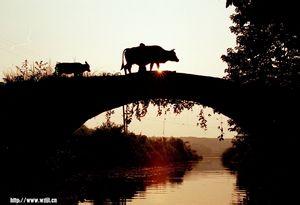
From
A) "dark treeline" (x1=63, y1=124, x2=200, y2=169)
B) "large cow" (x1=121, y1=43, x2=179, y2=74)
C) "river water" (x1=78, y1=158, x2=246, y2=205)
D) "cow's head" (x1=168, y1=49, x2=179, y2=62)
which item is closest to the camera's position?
"large cow" (x1=121, y1=43, x2=179, y2=74)

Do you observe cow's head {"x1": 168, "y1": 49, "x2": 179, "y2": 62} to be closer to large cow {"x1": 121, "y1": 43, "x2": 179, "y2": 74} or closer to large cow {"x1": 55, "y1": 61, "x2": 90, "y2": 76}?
large cow {"x1": 121, "y1": 43, "x2": 179, "y2": 74}

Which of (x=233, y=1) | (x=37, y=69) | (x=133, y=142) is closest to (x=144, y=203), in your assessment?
(x=37, y=69)

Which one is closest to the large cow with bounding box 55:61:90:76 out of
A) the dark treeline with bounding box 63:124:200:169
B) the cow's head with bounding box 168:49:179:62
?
the cow's head with bounding box 168:49:179:62

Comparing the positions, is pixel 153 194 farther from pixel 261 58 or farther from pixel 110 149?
pixel 110 149

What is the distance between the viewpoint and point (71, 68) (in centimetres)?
2495

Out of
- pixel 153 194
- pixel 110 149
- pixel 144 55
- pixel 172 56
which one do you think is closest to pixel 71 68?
pixel 172 56

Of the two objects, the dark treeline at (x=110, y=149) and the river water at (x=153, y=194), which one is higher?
the dark treeline at (x=110, y=149)

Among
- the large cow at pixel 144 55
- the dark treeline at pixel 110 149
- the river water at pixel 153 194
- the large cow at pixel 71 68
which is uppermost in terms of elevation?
the large cow at pixel 71 68

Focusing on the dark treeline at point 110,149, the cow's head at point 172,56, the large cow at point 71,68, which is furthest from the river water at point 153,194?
the cow's head at point 172,56

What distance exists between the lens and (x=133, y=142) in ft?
169

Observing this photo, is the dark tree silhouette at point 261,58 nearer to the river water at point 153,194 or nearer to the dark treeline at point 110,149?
the river water at point 153,194

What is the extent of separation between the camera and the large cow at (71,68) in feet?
81.6

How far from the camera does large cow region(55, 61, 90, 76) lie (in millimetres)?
24875

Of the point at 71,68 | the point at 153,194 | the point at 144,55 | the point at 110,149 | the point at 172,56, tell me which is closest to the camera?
the point at 144,55
